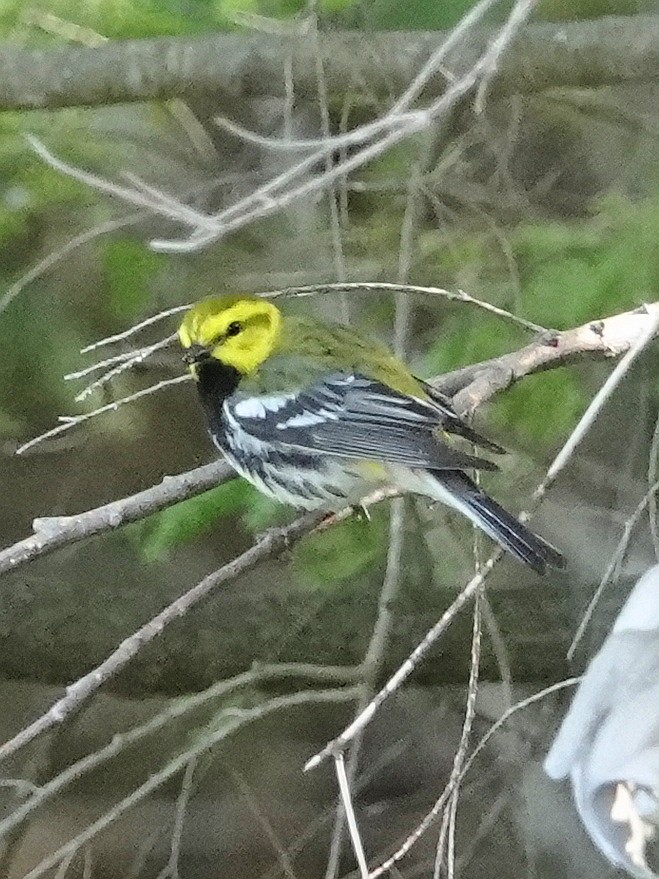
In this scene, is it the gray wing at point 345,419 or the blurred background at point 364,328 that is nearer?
the gray wing at point 345,419

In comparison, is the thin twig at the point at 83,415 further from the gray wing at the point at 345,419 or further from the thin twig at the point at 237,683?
the thin twig at the point at 237,683

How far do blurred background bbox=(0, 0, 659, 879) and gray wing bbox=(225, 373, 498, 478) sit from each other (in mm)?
126

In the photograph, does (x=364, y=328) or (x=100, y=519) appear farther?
(x=364, y=328)

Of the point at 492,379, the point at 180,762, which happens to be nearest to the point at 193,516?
the point at 180,762

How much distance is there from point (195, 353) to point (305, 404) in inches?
4.6

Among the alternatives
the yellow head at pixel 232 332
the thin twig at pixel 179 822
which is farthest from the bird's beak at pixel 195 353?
the thin twig at pixel 179 822

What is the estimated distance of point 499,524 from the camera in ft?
2.80

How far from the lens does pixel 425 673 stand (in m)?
1.29

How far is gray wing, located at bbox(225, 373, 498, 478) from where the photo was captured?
0.96m

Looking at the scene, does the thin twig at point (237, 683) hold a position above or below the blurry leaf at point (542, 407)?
below

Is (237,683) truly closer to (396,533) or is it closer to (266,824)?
(396,533)

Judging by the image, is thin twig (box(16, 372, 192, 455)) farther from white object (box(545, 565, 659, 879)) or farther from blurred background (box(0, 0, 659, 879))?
white object (box(545, 565, 659, 879))

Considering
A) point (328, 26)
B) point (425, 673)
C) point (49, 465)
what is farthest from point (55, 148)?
point (425, 673)

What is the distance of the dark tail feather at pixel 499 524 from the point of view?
0.83m
